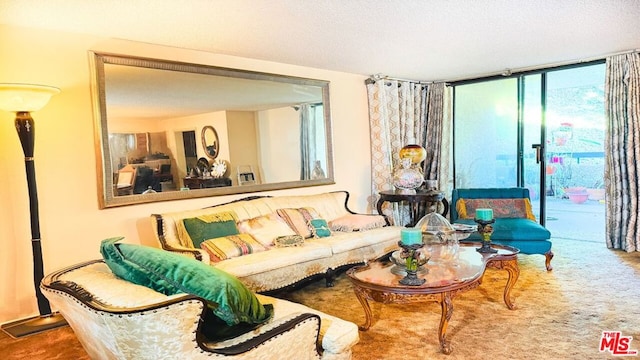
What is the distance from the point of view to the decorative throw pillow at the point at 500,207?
4.43 m

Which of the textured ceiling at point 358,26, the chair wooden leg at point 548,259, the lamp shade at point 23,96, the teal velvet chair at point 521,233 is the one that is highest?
the textured ceiling at point 358,26

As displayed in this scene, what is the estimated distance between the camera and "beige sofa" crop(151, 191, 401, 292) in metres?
2.99

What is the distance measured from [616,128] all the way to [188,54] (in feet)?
14.8

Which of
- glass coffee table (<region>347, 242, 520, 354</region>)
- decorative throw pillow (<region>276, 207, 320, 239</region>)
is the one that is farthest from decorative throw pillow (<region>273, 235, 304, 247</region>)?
glass coffee table (<region>347, 242, 520, 354</region>)

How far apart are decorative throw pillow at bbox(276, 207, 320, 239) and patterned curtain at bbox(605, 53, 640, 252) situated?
3354 millimetres

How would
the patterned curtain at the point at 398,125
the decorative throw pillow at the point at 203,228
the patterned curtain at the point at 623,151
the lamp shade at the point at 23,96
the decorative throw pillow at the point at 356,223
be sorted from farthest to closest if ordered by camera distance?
the patterned curtain at the point at 398,125, the patterned curtain at the point at 623,151, the decorative throw pillow at the point at 356,223, the decorative throw pillow at the point at 203,228, the lamp shade at the point at 23,96

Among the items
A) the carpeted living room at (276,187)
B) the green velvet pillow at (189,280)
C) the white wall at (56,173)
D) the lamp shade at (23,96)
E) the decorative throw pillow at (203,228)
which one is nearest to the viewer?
the green velvet pillow at (189,280)

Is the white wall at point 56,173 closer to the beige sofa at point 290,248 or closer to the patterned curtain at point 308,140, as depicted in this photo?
the beige sofa at point 290,248

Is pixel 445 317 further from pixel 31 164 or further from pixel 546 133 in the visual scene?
pixel 546 133

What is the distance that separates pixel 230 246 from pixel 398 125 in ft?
10.4

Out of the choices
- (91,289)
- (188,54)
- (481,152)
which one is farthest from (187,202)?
(481,152)

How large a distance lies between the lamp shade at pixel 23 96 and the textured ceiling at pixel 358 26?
19.0 inches

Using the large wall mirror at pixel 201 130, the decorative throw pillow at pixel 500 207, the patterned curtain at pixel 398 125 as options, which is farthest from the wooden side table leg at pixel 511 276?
the large wall mirror at pixel 201 130

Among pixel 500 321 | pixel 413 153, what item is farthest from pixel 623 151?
pixel 500 321
